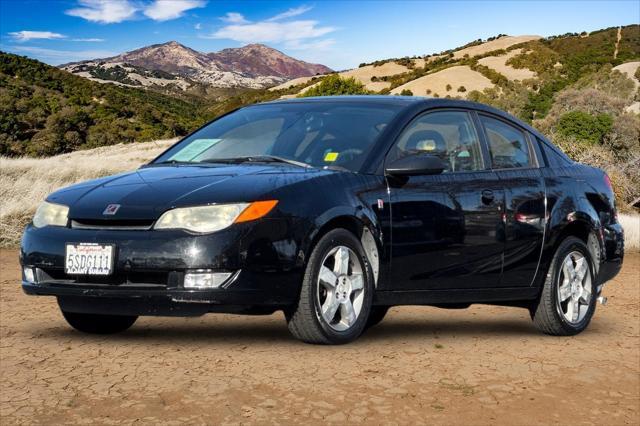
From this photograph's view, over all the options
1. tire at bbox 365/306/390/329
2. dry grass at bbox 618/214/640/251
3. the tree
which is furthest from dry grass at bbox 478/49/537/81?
tire at bbox 365/306/390/329

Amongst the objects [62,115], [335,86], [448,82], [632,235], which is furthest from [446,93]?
[632,235]

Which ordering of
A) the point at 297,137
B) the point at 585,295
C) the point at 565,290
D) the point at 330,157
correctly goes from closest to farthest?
1. the point at 330,157
2. the point at 297,137
3. the point at 565,290
4. the point at 585,295

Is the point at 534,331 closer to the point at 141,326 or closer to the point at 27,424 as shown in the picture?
the point at 141,326

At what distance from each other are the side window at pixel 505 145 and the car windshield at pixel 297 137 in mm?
969

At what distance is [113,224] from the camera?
5848mm

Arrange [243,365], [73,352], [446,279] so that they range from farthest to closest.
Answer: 1. [446,279]
2. [73,352]
3. [243,365]

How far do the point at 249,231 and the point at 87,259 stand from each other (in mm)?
979

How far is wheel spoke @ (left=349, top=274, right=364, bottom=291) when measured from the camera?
245 inches

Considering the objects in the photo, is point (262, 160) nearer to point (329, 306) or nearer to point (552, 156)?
point (329, 306)

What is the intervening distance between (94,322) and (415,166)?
2.40 metres

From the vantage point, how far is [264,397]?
4906mm

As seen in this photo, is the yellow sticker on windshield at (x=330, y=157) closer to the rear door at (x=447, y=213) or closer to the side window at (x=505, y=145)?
the rear door at (x=447, y=213)

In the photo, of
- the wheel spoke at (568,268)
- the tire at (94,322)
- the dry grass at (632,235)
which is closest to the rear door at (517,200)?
the wheel spoke at (568,268)

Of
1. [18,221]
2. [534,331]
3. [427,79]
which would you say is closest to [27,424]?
[534,331]
